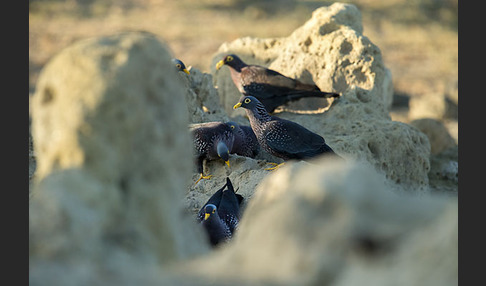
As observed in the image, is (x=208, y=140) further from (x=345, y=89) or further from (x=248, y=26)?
(x=248, y=26)

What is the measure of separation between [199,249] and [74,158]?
82 centimetres

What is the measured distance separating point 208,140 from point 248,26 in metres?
17.1

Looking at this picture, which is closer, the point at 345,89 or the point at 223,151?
the point at 223,151

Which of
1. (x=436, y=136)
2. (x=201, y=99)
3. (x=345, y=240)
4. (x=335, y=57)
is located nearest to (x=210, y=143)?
(x=201, y=99)

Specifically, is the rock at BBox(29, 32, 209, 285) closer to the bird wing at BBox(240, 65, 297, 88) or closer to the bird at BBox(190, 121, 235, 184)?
the bird at BBox(190, 121, 235, 184)

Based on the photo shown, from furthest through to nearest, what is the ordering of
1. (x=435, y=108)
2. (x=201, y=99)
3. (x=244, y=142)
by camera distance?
(x=435, y=108) → (x=201, y=99) → (x=244, y=142)

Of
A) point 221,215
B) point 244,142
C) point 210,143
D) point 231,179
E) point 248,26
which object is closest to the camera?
point 221,215

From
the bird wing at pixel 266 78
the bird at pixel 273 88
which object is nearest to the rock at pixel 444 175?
the bird at pixel 273 88

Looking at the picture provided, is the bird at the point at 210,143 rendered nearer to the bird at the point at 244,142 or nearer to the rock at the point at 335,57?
the bird at the point at 244,142

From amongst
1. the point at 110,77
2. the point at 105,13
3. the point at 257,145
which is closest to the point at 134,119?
the point at 110,77

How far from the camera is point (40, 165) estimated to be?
3.94 meters

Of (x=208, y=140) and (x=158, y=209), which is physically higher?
(x=158, y=209)

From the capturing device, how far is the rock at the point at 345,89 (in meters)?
8.39

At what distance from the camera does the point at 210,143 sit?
756 centimetres
